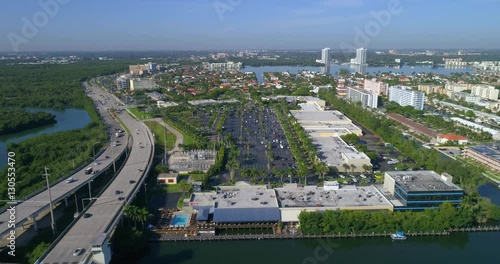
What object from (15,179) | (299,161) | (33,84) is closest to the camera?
(15,179)

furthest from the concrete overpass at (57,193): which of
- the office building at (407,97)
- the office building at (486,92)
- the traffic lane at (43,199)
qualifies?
the office building at (486,92)

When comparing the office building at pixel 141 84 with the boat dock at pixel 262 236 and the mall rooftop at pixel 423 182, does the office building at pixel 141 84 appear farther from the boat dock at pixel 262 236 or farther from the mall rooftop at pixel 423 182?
the mall rooftop at pixel 423 182

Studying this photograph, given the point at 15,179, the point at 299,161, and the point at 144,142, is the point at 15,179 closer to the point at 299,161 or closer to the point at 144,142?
the point at 144,142

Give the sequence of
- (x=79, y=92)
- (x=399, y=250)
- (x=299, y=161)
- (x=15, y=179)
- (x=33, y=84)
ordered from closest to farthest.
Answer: (x=399, y=250) → (x=15, y=179) → (x=299, y=161) → (x=79, y=92) → (x=33, y=84)

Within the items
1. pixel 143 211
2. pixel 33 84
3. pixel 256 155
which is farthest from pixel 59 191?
pixel 33 84

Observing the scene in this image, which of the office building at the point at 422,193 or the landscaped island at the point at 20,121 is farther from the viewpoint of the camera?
the landscaped island at the point at 20,121

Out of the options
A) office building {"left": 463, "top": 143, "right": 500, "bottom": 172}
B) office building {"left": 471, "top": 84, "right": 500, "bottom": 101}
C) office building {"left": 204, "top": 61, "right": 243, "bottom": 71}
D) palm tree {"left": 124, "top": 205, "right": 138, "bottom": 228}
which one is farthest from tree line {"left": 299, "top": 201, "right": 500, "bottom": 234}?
office building {"left": 204, "top": 61, "right": 243, "bottom": 71}

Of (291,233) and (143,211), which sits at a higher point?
(143,211)
